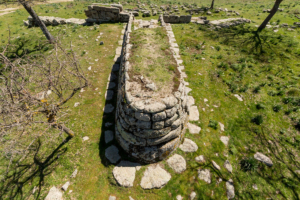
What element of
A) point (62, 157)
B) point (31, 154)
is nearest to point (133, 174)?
point (62, 157)

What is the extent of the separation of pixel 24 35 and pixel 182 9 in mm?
22306

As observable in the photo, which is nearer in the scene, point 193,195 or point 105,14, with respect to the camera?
point 193,195

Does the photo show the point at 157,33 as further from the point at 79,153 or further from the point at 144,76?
the point at 79,153

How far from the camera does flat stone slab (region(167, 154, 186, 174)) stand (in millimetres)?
5426

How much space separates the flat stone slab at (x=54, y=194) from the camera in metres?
4.76

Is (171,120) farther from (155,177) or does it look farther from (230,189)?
(230,189)

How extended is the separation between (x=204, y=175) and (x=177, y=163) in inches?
45.4

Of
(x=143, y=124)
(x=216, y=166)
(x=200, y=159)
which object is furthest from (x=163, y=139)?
(x=216, y=166)

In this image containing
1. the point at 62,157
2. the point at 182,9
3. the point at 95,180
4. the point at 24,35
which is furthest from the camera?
the point at 182,9

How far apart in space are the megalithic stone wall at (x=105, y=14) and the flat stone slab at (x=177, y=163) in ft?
55.7

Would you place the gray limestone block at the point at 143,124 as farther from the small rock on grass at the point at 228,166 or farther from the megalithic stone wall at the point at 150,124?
the small rock on grass at the point at 228,166

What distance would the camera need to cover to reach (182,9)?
71.4 feet

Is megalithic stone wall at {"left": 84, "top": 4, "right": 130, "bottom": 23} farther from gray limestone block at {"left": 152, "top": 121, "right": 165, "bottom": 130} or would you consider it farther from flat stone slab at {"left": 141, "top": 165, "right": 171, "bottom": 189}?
flat stone slab at {"left": 141, "top": 165, "right": 171, "bottom": 189}

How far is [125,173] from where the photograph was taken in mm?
5297
